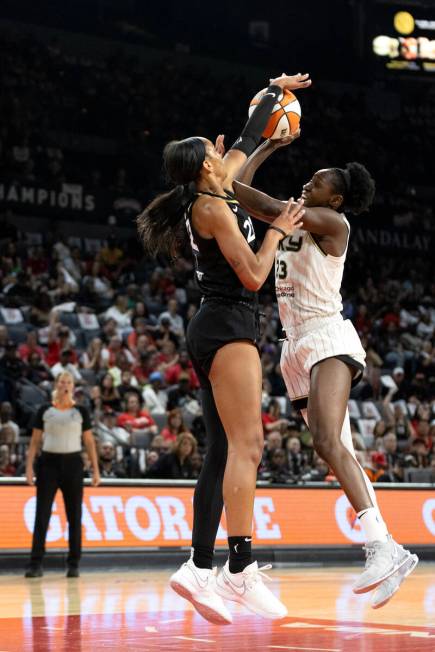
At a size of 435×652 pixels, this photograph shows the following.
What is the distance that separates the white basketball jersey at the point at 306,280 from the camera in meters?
6.46

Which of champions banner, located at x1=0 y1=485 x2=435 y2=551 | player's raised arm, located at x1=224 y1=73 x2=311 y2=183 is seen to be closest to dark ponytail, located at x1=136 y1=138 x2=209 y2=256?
player's raised arm, located at x1=224 y1=73 x2=311 y2=183

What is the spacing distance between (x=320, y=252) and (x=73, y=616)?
3017 millimetres

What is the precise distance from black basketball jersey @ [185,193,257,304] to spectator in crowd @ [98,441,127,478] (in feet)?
26.9

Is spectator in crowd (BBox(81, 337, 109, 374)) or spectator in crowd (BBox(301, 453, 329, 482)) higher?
spectator in crowd (BBox(81, 337, 109, 374))

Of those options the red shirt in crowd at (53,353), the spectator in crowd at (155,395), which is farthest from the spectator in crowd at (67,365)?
the spectator in crowd at (155,395)

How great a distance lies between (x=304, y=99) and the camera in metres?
29.2

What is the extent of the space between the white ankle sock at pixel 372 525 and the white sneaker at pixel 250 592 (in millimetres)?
648

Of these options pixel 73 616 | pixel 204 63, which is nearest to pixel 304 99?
pixel 204 63

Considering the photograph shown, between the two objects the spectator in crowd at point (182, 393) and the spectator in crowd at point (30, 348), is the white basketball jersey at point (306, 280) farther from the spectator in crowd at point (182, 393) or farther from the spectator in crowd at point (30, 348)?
the spectator in crowd at point (30, 348)

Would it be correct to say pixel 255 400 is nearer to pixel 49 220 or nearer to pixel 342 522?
pixel 342 522

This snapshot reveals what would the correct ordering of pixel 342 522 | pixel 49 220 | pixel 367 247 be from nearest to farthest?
pixel 342 522 < pixel 49 220 < pixel 367 247

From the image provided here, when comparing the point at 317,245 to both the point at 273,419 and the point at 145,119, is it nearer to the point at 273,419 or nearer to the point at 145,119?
the point at 273,419

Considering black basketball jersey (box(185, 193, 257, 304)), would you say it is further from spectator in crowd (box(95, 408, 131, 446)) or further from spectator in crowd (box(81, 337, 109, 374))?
spectator in crowd (box(81, 337, 109, 374))

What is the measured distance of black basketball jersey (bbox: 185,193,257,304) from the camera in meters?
5.73
